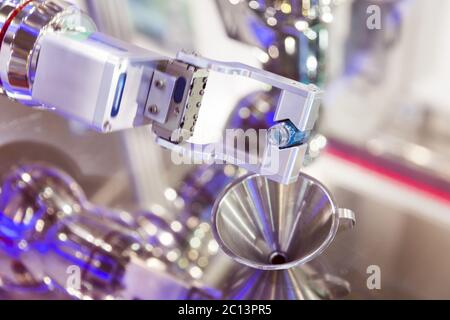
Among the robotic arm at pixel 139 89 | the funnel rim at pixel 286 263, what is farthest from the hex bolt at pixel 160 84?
the funnel rim at pixel 286 263

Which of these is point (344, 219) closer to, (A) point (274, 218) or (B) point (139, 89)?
(A) point (274, 218)

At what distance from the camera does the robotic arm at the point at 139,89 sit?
0.42 m

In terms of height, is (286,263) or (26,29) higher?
(26,29)

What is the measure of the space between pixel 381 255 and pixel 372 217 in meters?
0.06

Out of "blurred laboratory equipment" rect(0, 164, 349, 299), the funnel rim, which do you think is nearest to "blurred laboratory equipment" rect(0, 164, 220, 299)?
"blurred laboratory equipment" rect(0, 164, 349, 299)

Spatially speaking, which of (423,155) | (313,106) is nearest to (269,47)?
(313,106)

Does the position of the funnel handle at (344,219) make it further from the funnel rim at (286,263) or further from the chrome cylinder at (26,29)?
the chrome cylinder at (26,29)

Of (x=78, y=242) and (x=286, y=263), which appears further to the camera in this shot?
(x=78, y=242)

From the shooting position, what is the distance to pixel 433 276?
0.64 m

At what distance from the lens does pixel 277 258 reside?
1.66ft

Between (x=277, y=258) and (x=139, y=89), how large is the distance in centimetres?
18

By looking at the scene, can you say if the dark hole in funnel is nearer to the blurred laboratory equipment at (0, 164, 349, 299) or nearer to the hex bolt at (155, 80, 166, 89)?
the blurred laboratory equipment at (0, 164, 349, 299)

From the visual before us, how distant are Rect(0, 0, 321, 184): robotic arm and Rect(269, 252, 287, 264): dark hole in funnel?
9cm

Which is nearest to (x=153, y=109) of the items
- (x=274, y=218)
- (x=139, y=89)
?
(x=139, y=89)
